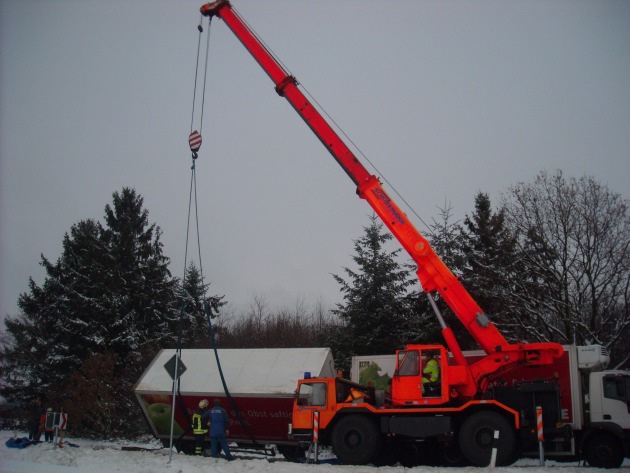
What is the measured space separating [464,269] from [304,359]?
42.9 ft

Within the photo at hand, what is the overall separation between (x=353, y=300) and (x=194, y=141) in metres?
15.7

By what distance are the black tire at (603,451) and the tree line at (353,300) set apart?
9.34m

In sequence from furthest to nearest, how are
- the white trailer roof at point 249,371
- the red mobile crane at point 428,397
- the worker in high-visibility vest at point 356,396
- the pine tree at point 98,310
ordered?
the pine tree at point 98,310 < the white trailer roof at point 249,371 < the worker in high-visibility vest at point 356,396 < the red mobile crane at point 428,397

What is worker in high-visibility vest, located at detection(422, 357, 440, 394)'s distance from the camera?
45.1 ft

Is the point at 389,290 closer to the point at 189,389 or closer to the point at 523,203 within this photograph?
the point at 523,203

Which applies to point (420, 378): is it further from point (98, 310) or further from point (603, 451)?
point (98, 310)

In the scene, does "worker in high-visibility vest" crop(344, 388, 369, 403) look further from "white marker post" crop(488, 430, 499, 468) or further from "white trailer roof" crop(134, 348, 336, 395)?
"white marker post" crop(488, 430, 499, 468)

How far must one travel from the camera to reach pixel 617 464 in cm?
1310

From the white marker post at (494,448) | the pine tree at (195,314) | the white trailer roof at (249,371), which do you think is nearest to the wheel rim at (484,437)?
the white marker post at (494,448)

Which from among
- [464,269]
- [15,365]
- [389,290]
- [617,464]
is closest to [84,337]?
[15,365]

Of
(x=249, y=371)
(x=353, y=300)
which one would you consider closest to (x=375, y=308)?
(x=353, y=300)

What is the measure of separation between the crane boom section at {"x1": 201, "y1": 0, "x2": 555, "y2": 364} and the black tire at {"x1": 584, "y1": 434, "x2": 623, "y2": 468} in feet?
10.3

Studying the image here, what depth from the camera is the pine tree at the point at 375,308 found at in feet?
93.9

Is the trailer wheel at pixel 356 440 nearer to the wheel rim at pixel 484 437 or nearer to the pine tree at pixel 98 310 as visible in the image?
the wheel rim at pixel 484 437
